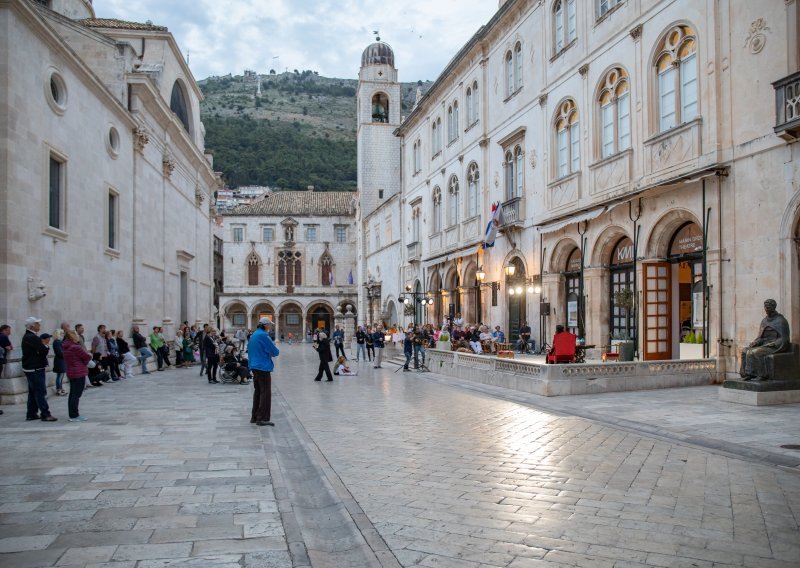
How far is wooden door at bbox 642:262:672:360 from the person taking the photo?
1742 centimetres

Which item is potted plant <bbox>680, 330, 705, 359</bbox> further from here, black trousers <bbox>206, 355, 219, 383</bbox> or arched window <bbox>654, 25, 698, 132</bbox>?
black trousers <bbox>206, 355, 219, 383</bbox>

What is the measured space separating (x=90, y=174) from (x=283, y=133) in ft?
350

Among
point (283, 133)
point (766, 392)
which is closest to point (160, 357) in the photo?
point (766, 392)

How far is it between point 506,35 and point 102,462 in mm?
24128

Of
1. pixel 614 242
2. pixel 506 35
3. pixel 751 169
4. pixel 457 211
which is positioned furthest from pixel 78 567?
pixel 457 211

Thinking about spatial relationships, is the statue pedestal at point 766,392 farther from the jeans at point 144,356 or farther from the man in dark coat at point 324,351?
the jeans at point 144,356

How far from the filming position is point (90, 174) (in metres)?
19.0

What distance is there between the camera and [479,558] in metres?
4.42

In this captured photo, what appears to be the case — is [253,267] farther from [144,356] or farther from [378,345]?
[144,356]

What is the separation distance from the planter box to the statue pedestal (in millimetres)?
3994

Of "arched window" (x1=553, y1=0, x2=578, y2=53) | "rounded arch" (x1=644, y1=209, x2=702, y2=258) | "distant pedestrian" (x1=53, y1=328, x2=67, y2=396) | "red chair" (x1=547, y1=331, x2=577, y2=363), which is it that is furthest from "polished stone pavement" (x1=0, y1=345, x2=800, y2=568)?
"arched window" (x1=553, y1=0, x2=578, y2=53)

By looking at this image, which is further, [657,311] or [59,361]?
[657,311]

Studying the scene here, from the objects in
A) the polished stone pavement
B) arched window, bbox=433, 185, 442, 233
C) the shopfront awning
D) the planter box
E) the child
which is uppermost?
arched window, bbox=433, 185, 442, 233

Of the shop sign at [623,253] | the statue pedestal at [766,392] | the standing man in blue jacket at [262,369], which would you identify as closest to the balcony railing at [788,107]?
the statue pedestal at [766,392]
